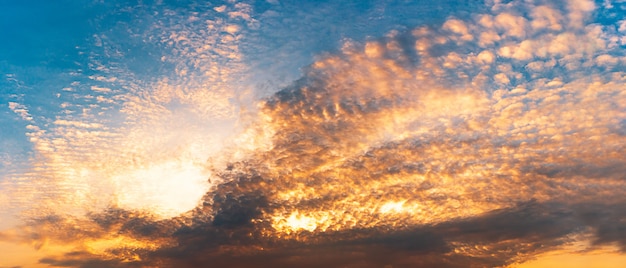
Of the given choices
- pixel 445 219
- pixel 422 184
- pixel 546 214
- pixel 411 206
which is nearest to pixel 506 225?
pixel 546 214

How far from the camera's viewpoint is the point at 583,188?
35406mm

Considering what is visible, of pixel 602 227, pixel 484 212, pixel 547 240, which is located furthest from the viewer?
pixel 547 240

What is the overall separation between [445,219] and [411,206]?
5.85 meters

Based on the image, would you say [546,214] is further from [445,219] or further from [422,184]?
[422,184]

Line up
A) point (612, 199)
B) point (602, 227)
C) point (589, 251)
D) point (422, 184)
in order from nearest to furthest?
point (422, 184)
point (612, 199)
point (602, 227)
point (589, 251)

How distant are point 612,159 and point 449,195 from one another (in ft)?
38.5

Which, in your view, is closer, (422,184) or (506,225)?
(422,184)

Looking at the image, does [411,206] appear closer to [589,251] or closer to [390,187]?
[390,187]

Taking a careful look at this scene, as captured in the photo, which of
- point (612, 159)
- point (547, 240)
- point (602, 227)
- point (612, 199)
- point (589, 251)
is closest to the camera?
point (612, 159)

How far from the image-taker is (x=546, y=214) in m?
40.5

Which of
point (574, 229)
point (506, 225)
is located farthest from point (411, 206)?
point (574, 229)

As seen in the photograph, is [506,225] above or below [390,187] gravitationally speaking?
below

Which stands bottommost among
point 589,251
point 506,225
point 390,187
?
point 589,251

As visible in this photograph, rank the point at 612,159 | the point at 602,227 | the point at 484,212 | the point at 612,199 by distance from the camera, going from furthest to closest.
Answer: the point at 602,227 < the point at 484,212 < the point at 612,199 < the point at 612,159
